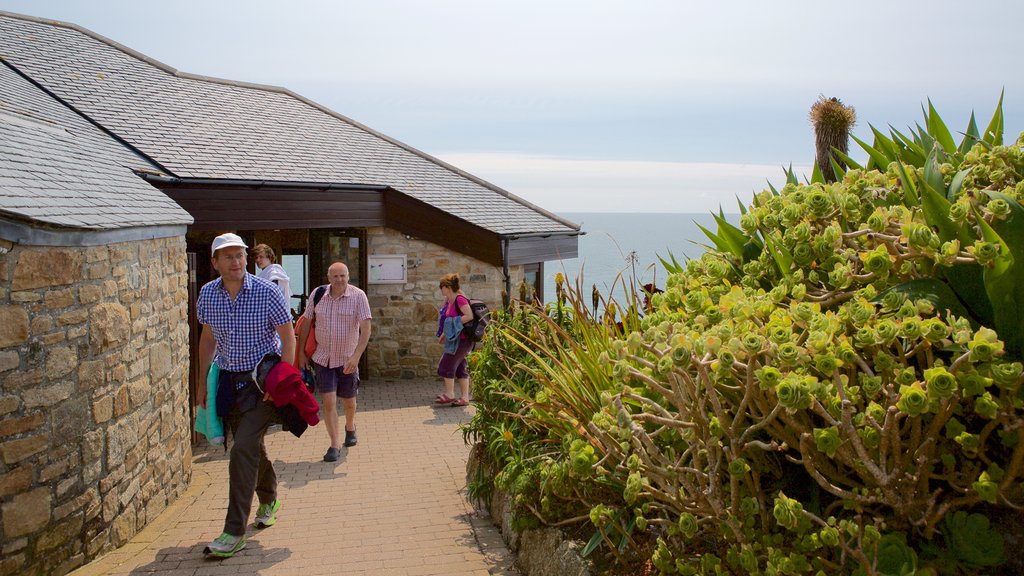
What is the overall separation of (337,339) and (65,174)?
266 centimetres

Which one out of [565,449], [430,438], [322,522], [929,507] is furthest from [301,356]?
[929,507]

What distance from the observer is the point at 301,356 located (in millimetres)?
8055

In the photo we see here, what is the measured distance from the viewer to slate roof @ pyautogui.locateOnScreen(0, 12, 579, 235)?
1173 cm

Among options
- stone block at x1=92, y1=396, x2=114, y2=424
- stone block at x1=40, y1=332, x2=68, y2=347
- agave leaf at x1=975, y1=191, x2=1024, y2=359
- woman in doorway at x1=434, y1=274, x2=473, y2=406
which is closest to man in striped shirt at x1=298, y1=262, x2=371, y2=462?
woman in doorway at x1=434, y1=274, x2=473, y2=406

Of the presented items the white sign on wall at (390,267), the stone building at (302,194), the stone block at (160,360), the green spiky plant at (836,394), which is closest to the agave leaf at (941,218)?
the green spiky plant at (836,394)

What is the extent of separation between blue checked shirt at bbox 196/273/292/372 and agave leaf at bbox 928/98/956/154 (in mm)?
3929

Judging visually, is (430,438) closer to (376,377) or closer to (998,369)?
(376,377)

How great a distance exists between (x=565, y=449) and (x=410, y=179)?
1097 cm

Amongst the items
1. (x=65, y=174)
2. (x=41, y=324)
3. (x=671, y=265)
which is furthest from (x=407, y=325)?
(x=41, y=324)

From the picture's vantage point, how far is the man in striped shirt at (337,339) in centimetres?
780

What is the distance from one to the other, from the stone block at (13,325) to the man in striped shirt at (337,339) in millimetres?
3371

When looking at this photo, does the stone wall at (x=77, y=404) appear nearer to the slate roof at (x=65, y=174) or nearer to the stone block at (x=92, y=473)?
the stone block at (x=92, y=473)

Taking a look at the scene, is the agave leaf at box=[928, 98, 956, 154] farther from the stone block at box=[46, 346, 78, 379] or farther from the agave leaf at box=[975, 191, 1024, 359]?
the stone block at box=[46, 346, 78, 379]

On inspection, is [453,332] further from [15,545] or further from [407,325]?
[15,545]
